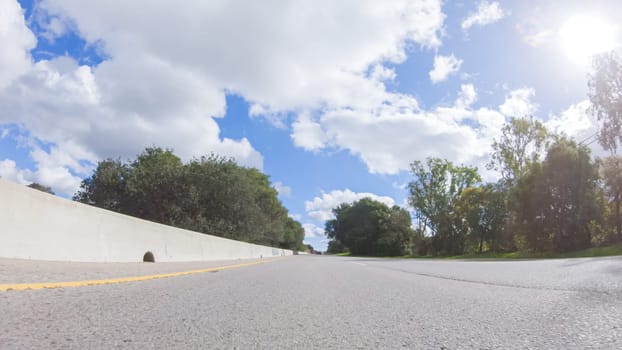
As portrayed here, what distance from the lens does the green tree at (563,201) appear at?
2820cm

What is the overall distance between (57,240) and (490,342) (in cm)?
903

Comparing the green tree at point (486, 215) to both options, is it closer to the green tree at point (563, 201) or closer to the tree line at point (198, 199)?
the green tree at point (563, 201)

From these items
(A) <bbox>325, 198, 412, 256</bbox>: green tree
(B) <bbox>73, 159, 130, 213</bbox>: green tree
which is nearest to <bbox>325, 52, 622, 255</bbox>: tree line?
(A) <bbox>325, 198, 412, 256</bbox>: green tree

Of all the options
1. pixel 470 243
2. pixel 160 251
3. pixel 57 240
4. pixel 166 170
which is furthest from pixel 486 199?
pixel 57 240

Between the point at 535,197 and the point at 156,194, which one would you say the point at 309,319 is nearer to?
the point at 535,197

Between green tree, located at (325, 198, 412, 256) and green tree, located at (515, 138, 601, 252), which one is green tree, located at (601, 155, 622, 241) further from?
green tree, located at (325, 198, 412, 256)

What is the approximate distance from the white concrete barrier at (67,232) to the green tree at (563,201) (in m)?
27.0

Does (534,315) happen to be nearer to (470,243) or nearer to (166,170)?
(166,170)

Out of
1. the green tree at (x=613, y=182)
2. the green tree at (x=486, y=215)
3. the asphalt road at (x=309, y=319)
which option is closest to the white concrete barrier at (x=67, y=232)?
the asphalt road at (x=309, y=319)

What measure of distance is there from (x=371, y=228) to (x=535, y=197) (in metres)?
73.4

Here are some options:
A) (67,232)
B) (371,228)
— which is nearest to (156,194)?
(67,232)

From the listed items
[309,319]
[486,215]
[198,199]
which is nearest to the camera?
[309,319]

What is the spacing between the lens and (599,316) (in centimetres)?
327

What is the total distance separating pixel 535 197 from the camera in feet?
100
